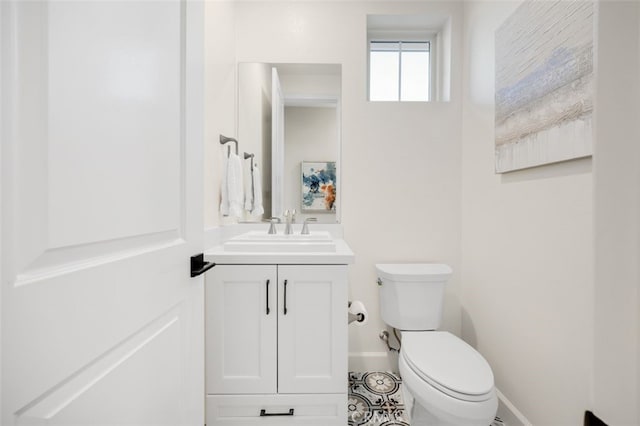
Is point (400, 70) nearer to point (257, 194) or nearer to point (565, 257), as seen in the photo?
point (257, 194)

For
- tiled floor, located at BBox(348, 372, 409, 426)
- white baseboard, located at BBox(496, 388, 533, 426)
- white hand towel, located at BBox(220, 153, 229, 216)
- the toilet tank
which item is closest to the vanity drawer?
tiled floor, located at BBox(348, 372, 409, 426)

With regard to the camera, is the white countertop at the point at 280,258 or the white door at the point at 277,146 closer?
the white countertop at the point at 280,258

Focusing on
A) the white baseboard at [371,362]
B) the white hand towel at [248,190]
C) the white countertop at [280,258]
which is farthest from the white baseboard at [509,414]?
the white hand towel at [248,190]

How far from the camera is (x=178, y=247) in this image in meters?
0.78

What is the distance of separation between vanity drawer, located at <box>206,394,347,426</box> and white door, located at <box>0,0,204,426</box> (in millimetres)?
627

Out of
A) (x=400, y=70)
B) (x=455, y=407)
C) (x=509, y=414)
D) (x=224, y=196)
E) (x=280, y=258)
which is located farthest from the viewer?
(x=400, y=70)

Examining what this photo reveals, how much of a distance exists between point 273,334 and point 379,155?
1.24 m

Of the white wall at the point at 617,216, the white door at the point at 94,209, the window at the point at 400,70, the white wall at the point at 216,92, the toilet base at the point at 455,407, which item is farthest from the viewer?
the window at the point at 400,70

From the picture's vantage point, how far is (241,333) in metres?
1.38

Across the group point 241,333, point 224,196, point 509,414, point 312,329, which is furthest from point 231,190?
point 509,414

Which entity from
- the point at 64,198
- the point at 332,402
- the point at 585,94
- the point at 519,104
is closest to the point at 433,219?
the point at 519,104

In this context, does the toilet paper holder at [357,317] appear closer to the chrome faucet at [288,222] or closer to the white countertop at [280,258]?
the white countertop at [280,258]

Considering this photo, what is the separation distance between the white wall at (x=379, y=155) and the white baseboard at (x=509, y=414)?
1.69ft

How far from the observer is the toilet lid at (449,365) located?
1146mm
